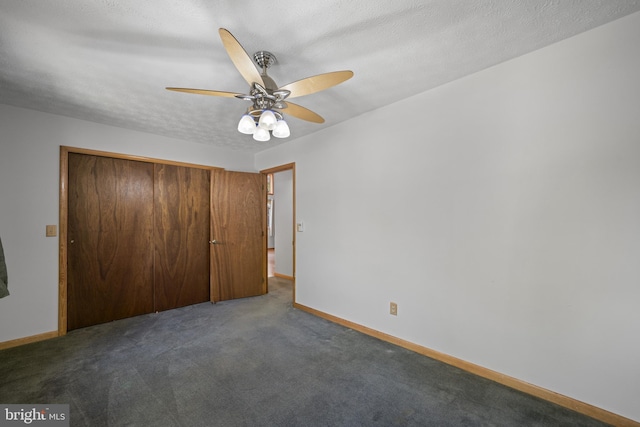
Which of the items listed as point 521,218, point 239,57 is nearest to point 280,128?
point 239,57

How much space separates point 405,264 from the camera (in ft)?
8.49

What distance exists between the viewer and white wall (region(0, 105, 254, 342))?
264 centimetres

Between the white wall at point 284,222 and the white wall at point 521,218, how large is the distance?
275 centimetres

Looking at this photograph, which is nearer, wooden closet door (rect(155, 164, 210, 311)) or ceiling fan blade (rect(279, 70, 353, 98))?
ceiling fan blade (rect(279, 70, 353, 98))

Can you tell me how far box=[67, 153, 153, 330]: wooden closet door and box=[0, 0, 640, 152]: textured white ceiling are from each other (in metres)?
0.96

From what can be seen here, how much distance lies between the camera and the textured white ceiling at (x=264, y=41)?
1474 mm

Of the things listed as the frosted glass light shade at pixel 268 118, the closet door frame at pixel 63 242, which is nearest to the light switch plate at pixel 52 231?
the closet door frame at pixel 63 242

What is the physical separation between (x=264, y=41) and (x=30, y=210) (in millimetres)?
3061

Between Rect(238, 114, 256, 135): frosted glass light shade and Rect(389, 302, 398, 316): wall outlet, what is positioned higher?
Rect(238, 114, 256, 135): frosted glass light shade

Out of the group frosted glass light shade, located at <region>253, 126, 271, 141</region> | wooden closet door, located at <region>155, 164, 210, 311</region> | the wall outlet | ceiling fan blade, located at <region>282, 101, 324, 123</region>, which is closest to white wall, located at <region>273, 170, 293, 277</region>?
wooden closet door, located at <region>155, 164, 210, 311</region>

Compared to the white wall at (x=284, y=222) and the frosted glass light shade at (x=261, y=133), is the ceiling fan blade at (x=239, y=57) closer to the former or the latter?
the frosted glass light shade at (x=261, y=133)

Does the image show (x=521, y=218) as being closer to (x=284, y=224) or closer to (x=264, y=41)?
(x=264, y=41)

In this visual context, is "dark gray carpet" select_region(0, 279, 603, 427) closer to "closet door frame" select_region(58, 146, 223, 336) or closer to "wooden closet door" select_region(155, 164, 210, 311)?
"closet door frame" select_region(58, 146, 223, 336)

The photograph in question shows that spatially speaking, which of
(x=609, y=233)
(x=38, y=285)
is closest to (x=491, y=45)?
(x=609, y=233)
